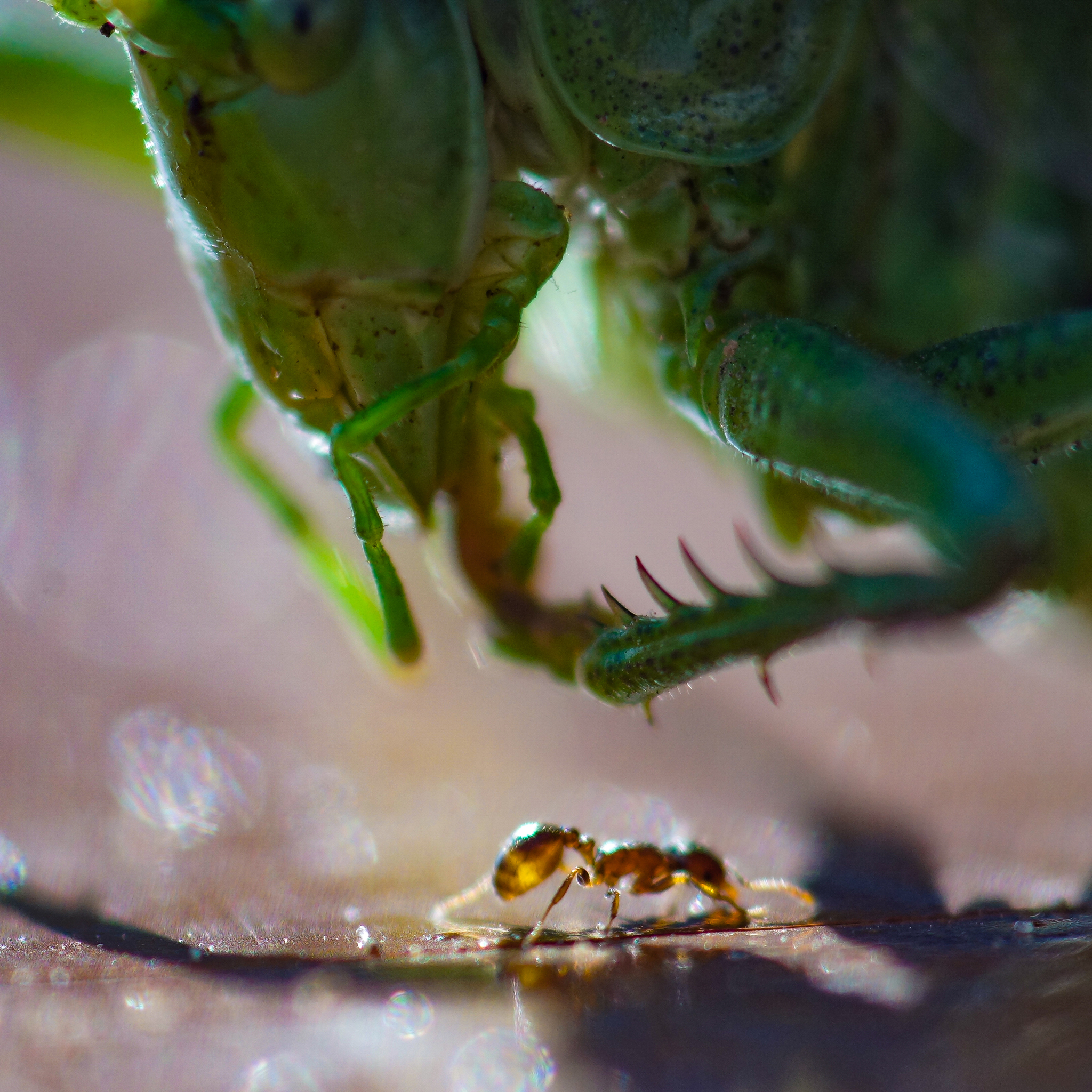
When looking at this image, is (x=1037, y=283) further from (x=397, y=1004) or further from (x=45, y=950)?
(x=45, y=950)

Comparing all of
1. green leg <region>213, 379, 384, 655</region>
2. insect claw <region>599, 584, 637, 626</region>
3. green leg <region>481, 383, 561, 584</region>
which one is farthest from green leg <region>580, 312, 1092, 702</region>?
green leg <region>213, 379, 384, 655</region>

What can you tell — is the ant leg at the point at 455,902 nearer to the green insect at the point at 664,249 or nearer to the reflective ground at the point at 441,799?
the reflective ground at the point at 441,799

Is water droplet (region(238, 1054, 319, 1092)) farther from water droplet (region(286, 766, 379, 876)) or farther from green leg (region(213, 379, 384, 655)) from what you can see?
green leg (region(213, 379, 384, 655))

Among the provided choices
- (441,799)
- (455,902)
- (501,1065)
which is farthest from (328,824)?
(501,1065)

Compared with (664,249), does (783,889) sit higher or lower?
lower

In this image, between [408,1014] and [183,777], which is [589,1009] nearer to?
[408,1014]

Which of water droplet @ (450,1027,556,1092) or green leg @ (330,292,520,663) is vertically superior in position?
green leg @ (330,292,520,663)

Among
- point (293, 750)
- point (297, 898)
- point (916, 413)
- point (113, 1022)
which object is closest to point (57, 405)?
point (293, 750)
